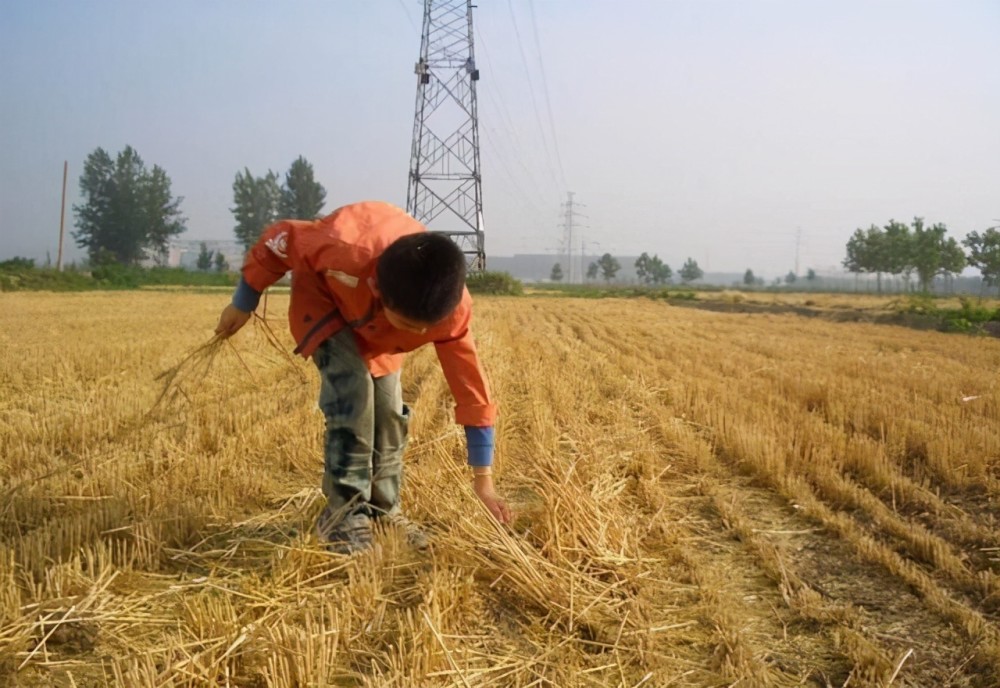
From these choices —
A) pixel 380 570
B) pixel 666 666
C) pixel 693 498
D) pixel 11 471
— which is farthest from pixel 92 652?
pixel 693 498

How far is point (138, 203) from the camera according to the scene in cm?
6438

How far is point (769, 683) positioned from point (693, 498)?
6.67ft

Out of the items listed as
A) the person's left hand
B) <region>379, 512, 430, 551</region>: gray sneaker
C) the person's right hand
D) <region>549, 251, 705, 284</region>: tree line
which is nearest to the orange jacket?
the person's right hand

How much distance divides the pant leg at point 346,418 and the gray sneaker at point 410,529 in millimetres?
253

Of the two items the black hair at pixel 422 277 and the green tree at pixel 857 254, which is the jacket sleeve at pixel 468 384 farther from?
the green tree at pixel 857 254

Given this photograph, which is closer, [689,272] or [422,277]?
[422,277]

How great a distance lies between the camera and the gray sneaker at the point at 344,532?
10.4 feet

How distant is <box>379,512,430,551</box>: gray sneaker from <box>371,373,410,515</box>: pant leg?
0.04 m

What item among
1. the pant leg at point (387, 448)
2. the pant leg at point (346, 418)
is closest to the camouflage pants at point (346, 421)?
the pant leg at point (346, 418)

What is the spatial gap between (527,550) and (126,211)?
68.4m

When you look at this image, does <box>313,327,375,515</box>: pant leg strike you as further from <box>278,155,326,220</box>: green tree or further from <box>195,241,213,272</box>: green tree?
<box>195,241,213,272</box>: green tree

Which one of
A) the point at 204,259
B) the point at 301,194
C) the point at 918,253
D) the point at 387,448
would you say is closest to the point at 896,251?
the point at 918,253

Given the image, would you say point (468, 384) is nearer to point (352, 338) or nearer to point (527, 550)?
point (352, 338)

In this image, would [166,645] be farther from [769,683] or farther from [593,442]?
[593,442]
